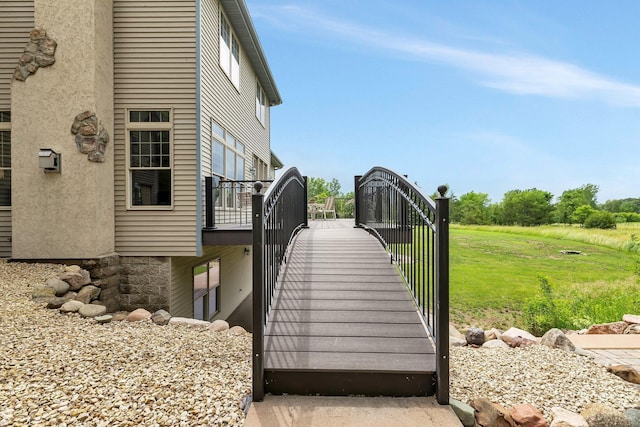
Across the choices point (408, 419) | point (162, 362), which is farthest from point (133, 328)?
point (408, 419)

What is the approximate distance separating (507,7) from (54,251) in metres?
15.2

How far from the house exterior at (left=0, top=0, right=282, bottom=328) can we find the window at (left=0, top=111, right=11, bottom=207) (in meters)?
0.02

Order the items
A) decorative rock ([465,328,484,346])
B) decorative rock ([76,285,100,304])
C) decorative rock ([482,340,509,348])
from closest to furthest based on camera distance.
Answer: decorative rock ([482,340,509,348]) < decorative rock ([465,328,484,346]) < decorative rock ([76,285,100,304])

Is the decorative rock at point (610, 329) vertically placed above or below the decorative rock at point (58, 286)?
below

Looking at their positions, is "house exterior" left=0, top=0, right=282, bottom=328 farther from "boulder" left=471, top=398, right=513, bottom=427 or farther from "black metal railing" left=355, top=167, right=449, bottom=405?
"boulder" left=471, top=398, right=513, bottom=427

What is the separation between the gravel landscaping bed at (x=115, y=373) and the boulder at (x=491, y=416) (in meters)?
1.69

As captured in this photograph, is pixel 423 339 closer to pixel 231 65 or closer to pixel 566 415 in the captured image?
pixel 566 415

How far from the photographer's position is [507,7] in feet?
38.2

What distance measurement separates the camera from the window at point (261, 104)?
12277 mm

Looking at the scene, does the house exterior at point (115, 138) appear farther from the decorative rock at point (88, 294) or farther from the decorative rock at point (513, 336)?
the decorative rock at point (513, 336)

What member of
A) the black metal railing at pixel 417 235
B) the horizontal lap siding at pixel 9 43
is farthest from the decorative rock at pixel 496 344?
the horizontal lap siding at pixel 9 43

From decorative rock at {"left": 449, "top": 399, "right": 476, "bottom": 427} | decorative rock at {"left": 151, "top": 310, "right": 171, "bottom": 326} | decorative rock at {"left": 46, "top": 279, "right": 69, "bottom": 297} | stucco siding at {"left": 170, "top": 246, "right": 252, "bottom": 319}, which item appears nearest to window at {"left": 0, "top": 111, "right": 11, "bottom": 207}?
decorative rock at {"left": 46, "top": 279, "right": 69, "bottom": 297}

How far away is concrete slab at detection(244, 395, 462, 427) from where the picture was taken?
2148 millimetres

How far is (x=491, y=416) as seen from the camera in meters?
2.33
